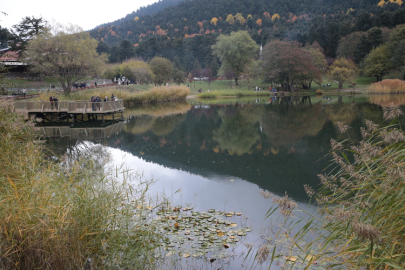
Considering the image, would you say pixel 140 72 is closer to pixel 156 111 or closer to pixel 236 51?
pixel 236 51

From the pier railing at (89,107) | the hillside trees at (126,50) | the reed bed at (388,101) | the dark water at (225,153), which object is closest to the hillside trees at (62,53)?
the pier railing at (89,107)

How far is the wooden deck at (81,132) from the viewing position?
1750 cm

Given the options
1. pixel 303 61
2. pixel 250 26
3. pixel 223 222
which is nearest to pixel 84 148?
pixel 223 222

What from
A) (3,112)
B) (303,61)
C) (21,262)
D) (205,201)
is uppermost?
(303,61)

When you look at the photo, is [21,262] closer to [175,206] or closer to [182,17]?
[175,206]

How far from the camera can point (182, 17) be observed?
163 m

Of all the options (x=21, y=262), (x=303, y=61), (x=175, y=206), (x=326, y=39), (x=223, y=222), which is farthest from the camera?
(x=326, y=39)

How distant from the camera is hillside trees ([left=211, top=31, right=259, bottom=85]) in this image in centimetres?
6159

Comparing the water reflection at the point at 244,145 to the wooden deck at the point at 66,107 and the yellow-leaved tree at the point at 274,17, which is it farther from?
the yellow-leaved tree at the point at 274,17

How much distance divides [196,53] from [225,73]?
94.4 ft

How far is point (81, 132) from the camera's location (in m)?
18.8

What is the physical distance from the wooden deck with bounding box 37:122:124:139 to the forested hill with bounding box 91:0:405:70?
215ft

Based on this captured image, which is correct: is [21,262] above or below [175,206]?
above

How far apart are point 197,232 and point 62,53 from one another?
112 feet
